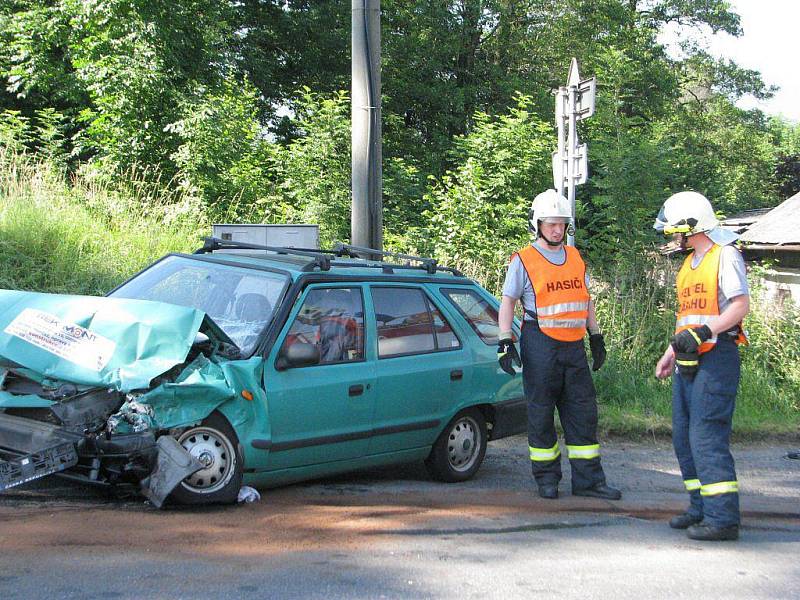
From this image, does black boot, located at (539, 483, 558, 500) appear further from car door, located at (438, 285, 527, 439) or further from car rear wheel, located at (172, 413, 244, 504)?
car rear wheel, located at (172, 413, 244, 504)

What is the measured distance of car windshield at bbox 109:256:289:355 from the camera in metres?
5.83

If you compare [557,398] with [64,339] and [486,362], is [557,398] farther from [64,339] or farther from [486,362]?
[64,339]

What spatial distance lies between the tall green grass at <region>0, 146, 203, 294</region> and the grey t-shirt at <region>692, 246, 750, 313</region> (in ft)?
23.0

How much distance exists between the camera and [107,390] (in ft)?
16.8

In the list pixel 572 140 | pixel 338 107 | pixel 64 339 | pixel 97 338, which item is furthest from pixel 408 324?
pixel 338 107

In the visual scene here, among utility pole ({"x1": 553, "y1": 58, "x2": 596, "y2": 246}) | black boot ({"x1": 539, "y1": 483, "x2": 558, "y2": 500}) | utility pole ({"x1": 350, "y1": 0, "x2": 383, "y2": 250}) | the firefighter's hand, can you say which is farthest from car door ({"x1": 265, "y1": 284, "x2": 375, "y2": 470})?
utility pole ({"x1": 553, "y1": 58, "x2": 596, "y2": 246})

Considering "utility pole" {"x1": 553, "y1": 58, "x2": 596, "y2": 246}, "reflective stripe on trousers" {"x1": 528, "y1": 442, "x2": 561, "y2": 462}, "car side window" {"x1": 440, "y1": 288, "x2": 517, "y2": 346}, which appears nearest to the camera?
"reflective stripe on trousers" {"x1": 528, "y1": 442, "x2": 561, "y2": 462}

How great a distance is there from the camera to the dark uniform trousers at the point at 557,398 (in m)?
6.33

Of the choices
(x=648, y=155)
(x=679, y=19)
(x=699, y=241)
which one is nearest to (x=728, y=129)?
(x=679, y=19)

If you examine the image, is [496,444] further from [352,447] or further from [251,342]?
[251,342]

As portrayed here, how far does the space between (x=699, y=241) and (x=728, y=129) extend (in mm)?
31093

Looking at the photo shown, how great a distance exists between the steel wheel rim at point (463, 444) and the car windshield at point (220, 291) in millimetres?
1752

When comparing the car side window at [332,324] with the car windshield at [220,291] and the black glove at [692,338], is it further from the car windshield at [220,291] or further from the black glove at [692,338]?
the black glove at [692,338]

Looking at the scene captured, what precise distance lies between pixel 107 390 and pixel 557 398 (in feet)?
10.1
